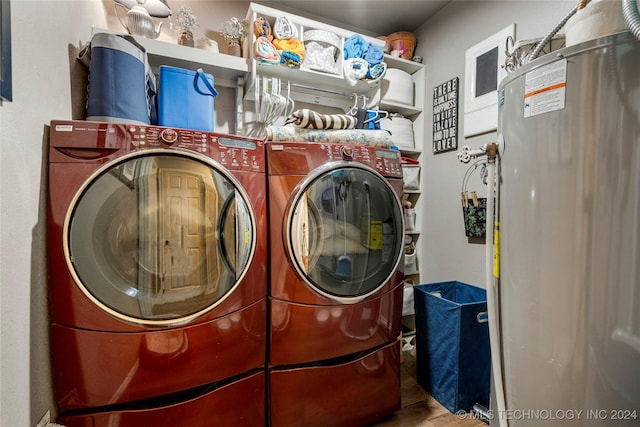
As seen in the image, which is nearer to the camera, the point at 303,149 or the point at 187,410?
the point at 187,410

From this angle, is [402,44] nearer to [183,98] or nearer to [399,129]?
[399,129]

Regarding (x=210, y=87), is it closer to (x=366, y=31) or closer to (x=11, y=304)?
(x=11, y=304)

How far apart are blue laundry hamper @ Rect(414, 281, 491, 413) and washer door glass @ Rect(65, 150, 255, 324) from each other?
3.71 feet

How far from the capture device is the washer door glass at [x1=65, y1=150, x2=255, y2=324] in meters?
0.90

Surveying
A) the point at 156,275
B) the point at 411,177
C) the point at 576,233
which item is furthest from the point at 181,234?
the point at 411,177

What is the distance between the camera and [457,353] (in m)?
1.43

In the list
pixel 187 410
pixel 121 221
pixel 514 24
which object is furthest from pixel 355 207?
pixel 514 24

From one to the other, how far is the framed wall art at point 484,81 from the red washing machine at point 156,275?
1.47m

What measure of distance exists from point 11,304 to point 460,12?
275cm

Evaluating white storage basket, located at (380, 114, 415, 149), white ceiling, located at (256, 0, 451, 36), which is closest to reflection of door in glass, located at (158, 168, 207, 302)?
white storage basket, located at (380, 114, 415, 149)

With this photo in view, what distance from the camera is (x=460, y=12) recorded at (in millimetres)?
1920

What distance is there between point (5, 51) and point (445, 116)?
7.19ft

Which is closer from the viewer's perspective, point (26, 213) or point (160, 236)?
point (26, 213)

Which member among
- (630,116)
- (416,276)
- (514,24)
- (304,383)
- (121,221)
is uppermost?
(514,24)
